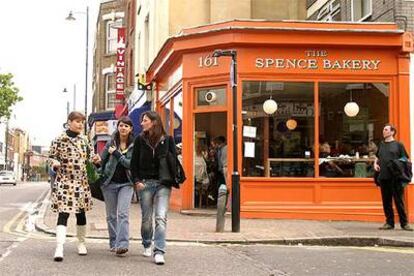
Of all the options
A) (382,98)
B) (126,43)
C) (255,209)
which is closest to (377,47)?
(382,98)

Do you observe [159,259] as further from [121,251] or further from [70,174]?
[70,174]

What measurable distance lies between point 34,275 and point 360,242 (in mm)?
5585

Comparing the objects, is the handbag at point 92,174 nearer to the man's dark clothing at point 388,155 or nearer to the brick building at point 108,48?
the man's dark clothing at point 388,155

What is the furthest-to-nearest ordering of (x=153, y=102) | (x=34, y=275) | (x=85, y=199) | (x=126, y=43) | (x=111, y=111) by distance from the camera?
(x=111, y=111), (x=126, y=43), (x=153, y=102), (x=85, y=199), (x=34, y=275)

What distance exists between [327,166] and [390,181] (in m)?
2.26

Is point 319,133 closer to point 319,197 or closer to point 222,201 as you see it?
point 319,197

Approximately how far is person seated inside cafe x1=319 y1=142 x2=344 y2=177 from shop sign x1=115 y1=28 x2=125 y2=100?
15246 mm

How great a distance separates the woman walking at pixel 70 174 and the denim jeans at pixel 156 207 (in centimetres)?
72

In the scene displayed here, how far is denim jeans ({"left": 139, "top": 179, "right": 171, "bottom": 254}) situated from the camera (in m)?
7.47

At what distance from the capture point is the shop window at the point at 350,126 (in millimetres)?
13430

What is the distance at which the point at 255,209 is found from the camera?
13.1m

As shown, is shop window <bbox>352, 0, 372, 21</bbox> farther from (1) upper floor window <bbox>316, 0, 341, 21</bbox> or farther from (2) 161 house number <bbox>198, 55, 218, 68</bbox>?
(2) 161 house number <bbox>198, 55, 218, 68</bbox>

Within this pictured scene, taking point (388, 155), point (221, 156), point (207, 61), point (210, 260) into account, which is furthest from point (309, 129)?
point (210, 260)

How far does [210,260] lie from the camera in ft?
26.0
